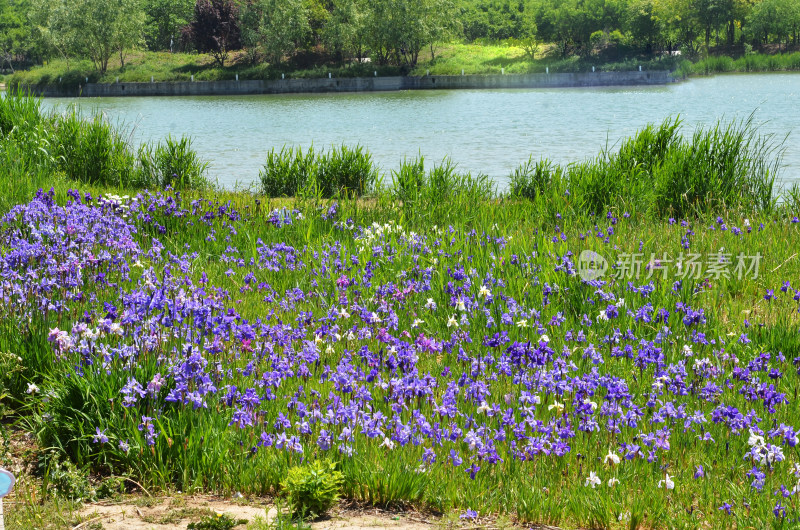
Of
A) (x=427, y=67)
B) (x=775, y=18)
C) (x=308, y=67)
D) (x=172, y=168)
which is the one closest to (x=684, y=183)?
(x=172, y=168)

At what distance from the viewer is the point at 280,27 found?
63875 mm

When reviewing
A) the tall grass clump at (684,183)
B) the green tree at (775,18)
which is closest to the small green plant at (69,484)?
the tall grass clump at (684,183)

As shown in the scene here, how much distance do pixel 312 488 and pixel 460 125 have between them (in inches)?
990

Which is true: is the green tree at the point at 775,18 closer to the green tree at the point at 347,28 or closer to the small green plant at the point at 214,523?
the green tree at the point at 347,28

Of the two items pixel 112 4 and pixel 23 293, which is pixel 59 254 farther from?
pixel 112 4

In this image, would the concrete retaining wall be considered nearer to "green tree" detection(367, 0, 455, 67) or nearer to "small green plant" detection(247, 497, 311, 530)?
"green tree" detection(367, 0, 455, 67)

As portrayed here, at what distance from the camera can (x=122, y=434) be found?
3.18 m

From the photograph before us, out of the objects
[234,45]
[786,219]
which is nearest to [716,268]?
[786,219]

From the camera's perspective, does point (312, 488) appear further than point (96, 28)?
No

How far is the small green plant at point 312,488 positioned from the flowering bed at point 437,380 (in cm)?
15

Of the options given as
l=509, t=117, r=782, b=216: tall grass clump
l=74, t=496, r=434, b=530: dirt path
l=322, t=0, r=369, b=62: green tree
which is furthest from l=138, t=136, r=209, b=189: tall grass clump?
l=322, t=0, r=369, b=62: green tree

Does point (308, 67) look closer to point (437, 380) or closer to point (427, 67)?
point (427, 67)

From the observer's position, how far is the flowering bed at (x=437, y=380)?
2875mm

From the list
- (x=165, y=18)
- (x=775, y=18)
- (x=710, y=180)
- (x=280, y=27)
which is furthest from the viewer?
(x=165, y=18)
